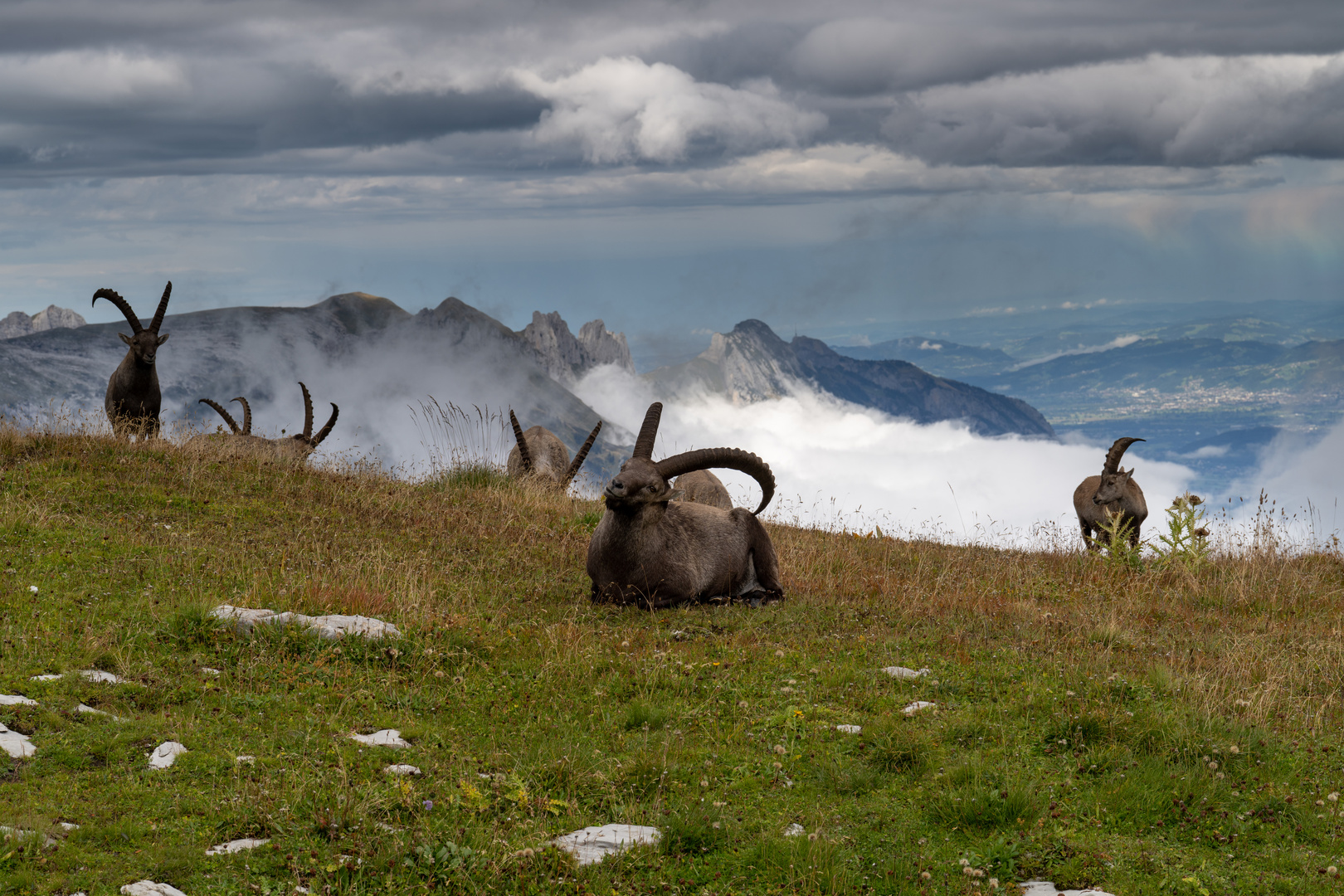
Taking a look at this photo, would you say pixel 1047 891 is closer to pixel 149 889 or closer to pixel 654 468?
pixel 149 889

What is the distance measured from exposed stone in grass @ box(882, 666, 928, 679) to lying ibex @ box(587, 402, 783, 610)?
12.1 ft

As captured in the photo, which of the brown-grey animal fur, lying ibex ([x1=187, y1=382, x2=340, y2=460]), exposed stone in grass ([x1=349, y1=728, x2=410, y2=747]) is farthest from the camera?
lying ibex ([x1=187, y1=382, x2=340, y2=460])

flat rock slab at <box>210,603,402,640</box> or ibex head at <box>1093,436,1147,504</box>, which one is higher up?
ibex head at <box>1093,436,1147,504</box>

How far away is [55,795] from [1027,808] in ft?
20.4

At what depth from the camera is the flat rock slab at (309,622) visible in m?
9.25

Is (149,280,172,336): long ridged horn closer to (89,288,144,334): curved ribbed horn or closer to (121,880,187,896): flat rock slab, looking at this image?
(89,288,144,334): curved ribbed horn

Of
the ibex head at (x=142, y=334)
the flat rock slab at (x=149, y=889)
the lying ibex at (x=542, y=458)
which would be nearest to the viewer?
the flat rock slab at (x=149, y=889)

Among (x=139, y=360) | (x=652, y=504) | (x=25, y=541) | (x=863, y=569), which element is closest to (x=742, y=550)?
(x=652, y=504)

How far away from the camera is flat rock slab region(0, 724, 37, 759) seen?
6.46 meters

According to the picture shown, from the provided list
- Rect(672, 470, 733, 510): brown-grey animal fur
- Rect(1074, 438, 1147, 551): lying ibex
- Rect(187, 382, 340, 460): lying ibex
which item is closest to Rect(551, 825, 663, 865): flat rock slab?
Rect(672, 470, 733, 510): brown-grey animal fur

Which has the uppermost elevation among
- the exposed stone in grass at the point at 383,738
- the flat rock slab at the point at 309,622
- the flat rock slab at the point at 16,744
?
the flat rock slab at the point at 309,622

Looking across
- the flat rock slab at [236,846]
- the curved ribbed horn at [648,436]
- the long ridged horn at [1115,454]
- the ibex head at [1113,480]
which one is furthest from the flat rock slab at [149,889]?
the ibex head at [1113,480]

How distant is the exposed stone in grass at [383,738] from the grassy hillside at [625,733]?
0.46 feet

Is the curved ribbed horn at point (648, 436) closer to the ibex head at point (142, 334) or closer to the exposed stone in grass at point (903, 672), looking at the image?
the exposed stone in grass at point (903, 672)
